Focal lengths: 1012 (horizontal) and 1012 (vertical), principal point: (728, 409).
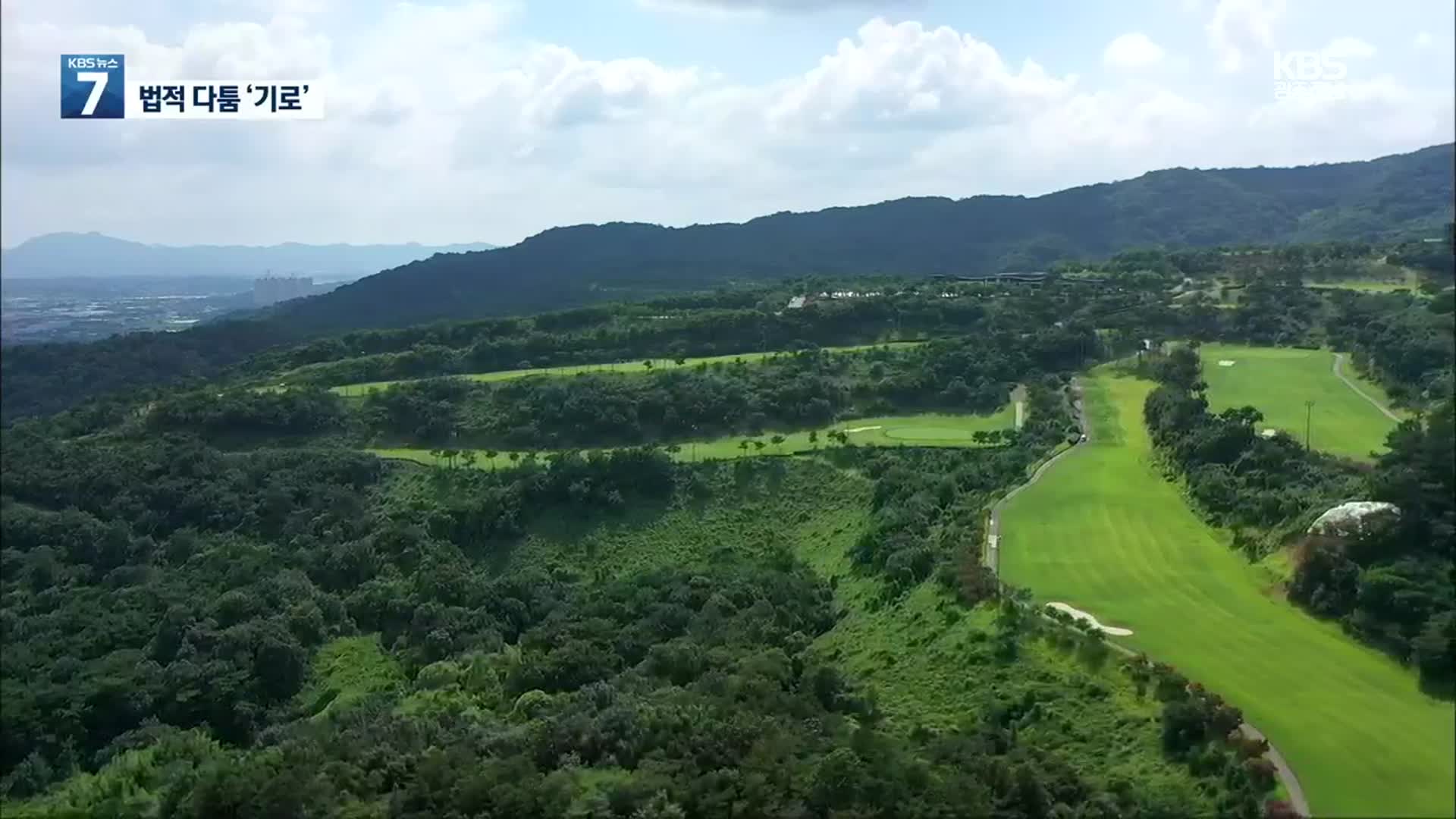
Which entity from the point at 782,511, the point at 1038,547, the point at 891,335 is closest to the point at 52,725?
the point at 782,511

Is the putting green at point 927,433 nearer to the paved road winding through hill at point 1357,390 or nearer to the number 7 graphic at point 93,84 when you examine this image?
the paved road winding through hill at point 1357,390

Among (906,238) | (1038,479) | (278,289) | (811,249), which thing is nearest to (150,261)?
(278,289)

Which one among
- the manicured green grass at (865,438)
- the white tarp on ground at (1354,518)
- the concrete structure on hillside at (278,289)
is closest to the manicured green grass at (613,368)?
the manicured green grass at (865,438)

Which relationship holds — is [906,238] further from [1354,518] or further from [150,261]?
[1354,518]

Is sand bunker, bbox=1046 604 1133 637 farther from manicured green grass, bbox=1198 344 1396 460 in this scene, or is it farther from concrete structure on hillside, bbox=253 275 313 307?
concrete structure on hillside, bbox=253 275 313 307

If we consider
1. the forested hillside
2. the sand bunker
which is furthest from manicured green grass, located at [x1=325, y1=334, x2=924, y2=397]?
the sand bunker
